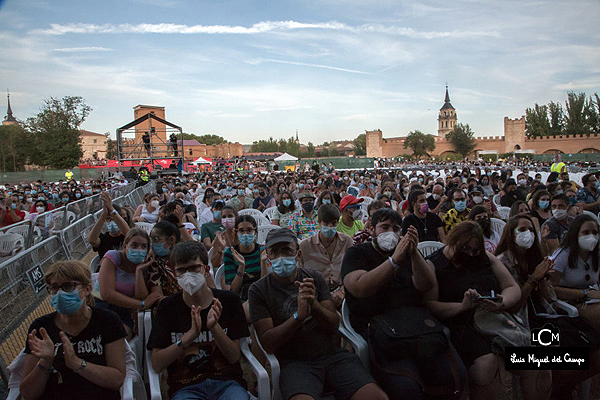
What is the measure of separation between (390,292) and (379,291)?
86mm

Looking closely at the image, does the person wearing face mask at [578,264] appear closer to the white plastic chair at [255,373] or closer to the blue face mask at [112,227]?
the white plastic chair at [255,373]

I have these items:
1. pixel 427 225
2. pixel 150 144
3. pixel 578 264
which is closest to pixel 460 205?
pixel 427 225

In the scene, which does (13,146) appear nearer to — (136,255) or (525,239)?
(136,255)

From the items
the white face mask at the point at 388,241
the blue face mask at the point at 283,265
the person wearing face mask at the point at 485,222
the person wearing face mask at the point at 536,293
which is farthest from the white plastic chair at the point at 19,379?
the person wearing face mask at the point at 485,222

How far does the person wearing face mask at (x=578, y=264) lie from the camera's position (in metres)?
3.92

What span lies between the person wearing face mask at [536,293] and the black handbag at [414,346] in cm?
72

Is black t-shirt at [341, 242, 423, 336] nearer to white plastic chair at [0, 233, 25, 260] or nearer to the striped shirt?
the striped shirt

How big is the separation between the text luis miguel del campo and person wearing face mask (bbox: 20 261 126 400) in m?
2.72

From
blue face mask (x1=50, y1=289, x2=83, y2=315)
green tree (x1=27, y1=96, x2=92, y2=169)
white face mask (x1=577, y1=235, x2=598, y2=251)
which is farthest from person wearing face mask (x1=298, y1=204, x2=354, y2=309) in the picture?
green tree (x1=27, y1=96, x2=92, y2=169)

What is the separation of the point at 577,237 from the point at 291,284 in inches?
105

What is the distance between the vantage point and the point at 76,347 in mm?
2652

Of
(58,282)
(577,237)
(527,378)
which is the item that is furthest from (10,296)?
(577,237)

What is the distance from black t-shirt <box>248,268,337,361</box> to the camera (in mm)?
3148

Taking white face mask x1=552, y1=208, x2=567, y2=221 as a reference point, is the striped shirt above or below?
below
